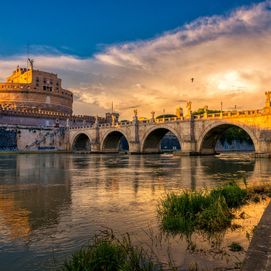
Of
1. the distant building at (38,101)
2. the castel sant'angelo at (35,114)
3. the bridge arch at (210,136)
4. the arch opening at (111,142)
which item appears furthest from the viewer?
the distant building at (38,101)

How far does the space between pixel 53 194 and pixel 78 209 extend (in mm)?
3840

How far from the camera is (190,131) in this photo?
186 ft

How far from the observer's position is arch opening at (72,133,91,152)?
9607cm

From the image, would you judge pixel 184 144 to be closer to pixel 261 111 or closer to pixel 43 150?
pixel 261 111

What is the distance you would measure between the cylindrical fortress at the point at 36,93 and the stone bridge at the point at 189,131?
97.3 ft

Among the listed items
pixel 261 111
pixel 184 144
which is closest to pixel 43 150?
pixel 184 144

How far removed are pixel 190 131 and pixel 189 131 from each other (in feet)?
1.01

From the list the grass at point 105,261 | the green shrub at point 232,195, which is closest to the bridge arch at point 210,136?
the green shrub at point 232,195

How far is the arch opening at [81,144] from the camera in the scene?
96.1m

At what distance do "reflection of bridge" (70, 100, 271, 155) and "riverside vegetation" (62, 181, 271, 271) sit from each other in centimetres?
3481

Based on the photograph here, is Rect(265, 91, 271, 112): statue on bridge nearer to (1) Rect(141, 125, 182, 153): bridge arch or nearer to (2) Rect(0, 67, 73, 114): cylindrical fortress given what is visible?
(1) Rect(141, 125, 182, 153): bridge arch

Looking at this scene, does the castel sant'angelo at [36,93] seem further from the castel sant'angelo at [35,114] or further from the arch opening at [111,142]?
the arch opening at [111,142]

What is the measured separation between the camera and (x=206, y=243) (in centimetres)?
736

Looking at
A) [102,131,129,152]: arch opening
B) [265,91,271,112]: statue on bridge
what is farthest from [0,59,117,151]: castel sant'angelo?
[265,91,271,112]: statue on bridge
